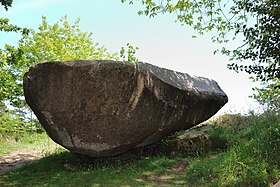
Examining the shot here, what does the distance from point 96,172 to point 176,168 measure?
153 cm

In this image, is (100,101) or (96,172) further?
(96,172)

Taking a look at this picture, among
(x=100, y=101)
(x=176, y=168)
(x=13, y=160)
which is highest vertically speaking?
(x=100, y=101)

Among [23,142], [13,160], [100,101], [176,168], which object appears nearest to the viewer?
[100,101]

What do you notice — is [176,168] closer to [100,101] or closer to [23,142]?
[100,101]

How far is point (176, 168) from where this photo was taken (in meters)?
5.89

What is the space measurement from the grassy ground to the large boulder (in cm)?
47

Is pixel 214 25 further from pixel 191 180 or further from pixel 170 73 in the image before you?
pixel 191 180

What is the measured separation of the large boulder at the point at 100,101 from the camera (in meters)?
5.70

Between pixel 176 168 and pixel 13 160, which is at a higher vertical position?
pixel 176 168

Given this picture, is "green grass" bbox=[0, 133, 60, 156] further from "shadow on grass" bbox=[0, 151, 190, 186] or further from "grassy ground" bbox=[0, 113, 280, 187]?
"grassy ground" bbox=[0, 113, 280, 187]

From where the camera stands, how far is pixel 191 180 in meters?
5.06

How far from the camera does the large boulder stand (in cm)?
570

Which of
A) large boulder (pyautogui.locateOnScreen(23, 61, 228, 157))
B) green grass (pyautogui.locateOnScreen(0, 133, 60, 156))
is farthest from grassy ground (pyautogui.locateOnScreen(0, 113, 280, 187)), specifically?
green grass (pyautogui.locateOnScreen(0, 133, 60, 156))

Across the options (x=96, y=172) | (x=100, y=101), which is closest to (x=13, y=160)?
(x=96, y=172)
